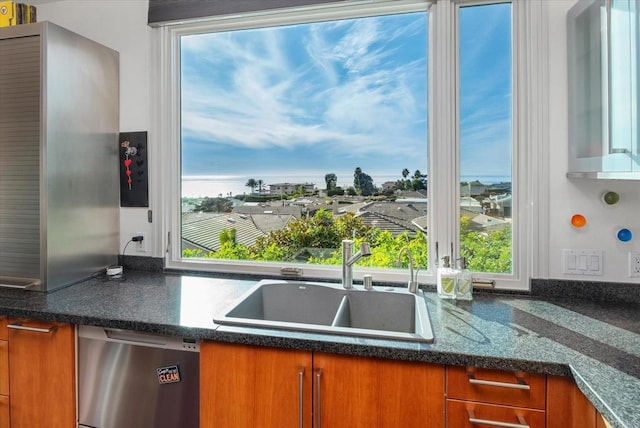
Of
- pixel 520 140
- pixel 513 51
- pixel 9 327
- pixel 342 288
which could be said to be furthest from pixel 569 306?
pixel 9 327

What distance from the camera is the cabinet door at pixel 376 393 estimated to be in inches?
42.1

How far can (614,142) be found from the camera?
1147 mm

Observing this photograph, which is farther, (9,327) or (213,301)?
(213,301)

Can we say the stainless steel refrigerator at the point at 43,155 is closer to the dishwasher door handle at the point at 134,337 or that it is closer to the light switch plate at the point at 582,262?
the dishwasher door handle at the point at 134,337

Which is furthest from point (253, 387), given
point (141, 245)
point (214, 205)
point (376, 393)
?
point (141, 245)

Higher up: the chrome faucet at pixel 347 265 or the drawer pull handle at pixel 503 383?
the chrome faucet at pixel 347 265

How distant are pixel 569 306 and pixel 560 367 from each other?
0.58m

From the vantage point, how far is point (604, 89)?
4.06ft

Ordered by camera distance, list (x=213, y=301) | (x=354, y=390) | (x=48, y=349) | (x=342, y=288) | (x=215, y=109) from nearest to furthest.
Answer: (x=354, y=390)
(x=48, y=349)
(x=213, y=301)
(x=342, y=288)
(x=215, y=109)

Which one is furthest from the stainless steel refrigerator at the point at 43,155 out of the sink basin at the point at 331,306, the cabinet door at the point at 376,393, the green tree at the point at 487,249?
the green tree at the point at 487,249

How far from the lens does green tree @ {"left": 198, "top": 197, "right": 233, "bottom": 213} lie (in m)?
2.05

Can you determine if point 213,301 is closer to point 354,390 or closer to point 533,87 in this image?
point 354,390

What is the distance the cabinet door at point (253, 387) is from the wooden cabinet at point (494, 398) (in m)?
0.44

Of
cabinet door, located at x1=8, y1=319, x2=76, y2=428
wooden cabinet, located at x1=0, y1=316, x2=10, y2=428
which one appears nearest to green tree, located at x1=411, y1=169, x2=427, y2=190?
cabinet door, located at x1=8, y1=319, x2=76, y2=428
